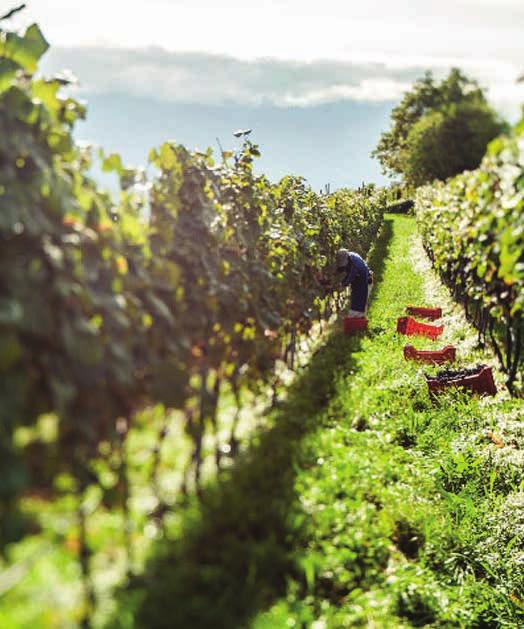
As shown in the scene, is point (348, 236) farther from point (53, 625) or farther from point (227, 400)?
point (53, 625)

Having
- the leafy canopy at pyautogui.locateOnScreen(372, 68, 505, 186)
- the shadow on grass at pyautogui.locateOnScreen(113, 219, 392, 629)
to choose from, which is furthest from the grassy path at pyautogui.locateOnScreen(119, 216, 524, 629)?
the leafy canopy at pyautogui.locateOnScreen(372, 68, 505, 186)

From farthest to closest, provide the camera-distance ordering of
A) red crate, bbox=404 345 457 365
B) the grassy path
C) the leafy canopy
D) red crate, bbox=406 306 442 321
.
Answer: the leafy canopy < red crate, bbox=406 306 442 321 < red crate, bbox=404 345 457 365 < the grassy path

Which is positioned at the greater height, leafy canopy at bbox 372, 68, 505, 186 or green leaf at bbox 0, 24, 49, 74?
leafy canopy at bbox 372, 68, 505, 186

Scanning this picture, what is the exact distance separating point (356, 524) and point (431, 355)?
14.7ft

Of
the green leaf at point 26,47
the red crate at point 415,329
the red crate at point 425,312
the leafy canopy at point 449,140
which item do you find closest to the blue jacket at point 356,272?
the red crate at point 415,329

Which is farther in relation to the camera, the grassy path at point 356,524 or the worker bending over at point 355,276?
the worker bending over at point 355,276

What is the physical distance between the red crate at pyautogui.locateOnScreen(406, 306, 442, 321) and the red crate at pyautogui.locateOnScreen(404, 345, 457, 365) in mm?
3556

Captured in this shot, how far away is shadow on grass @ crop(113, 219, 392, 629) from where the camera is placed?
313cm

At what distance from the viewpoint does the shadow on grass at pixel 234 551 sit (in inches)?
123

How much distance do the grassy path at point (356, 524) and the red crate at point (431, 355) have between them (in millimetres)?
1099

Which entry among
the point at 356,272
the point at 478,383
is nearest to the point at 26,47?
the point at 478,383

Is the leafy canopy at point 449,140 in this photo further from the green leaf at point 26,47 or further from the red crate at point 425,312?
the green leaf at point 26,47

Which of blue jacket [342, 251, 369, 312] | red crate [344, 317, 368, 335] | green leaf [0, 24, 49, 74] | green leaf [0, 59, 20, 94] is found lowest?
red crate [344, 317, 368, 335]

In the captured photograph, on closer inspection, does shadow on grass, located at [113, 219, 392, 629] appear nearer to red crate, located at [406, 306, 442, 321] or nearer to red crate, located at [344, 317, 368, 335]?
red crate, located at [344, 317, 368, 335]
